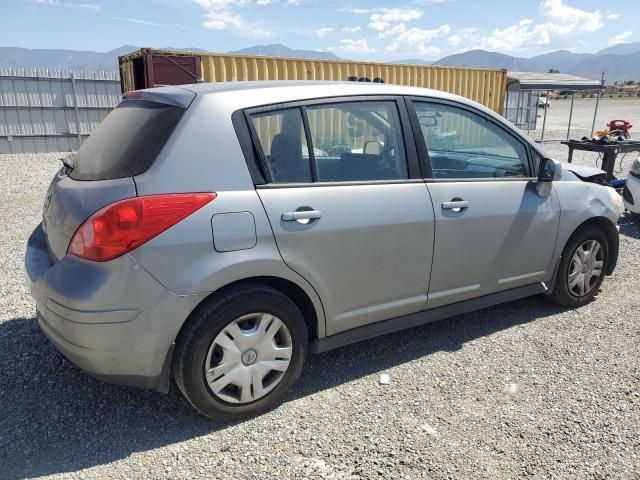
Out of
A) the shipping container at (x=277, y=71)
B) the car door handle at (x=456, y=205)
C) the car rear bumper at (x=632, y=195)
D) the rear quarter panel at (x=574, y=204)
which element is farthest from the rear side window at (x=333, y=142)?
the shipping container at (x=277, y=71)

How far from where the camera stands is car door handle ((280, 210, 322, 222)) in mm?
2708

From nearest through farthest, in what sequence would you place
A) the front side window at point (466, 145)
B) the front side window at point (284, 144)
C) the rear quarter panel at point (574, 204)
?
1. the front side window at point (284, 144)
2. the front side window at point (466, 145)
3. the rear quarter panel at point (574, 204)

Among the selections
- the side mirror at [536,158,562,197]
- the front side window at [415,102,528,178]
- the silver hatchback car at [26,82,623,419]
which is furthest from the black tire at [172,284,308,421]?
the side mirror at [536,158,562,197]

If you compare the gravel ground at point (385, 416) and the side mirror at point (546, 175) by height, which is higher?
the side mirror at point (546, 175)

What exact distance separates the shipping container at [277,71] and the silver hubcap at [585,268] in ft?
23.7

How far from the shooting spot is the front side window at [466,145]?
3.42m

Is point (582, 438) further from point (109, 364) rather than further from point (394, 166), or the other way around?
point (109, 364)

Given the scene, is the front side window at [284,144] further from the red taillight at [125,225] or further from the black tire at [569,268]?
the black tire at [569,268]

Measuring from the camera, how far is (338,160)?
301 centimetres

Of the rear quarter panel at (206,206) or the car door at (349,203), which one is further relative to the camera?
the car door at (349,203)

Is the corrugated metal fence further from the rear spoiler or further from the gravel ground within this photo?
the gravel ground

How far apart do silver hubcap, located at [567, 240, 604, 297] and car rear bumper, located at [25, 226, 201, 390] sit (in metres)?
3.15

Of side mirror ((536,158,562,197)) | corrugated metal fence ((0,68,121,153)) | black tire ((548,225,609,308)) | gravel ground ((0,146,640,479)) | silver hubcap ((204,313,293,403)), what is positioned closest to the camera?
gravel ground ((0,146,640,479))

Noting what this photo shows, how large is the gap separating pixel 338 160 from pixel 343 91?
1.48ft
